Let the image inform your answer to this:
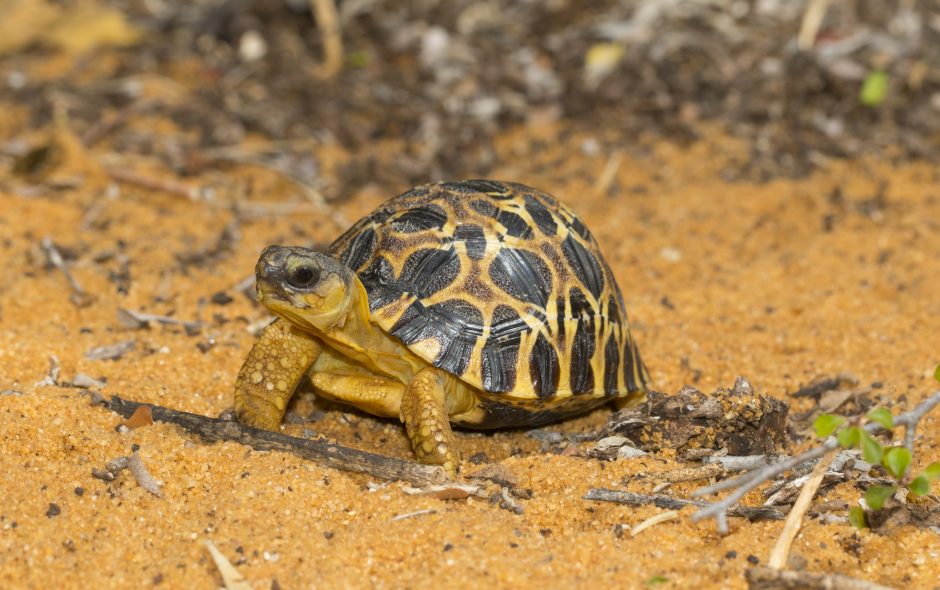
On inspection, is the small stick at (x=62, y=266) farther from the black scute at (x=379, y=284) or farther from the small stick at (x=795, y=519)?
the small stick at (x=795, y=519)

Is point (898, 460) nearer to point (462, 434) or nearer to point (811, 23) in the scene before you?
point (462, 434)

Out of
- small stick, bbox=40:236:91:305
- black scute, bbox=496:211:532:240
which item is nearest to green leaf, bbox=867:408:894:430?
black scute, bbox=496:211:532:240

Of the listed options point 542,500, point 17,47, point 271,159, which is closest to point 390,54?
point 271,159

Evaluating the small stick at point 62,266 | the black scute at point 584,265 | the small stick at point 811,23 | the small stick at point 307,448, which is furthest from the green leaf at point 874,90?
the small stick at point 62,266

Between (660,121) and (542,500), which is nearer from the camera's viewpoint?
(542,500)

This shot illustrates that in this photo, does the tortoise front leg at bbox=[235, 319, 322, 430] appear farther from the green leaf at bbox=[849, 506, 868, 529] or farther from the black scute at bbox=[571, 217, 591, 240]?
the green leaf at bbox=[849, 506, 868, 529]

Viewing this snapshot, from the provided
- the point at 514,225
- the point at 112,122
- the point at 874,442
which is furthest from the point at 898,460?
the point at 112,122

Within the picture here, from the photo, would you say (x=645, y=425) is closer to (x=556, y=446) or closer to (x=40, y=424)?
(x=556, y=446)
